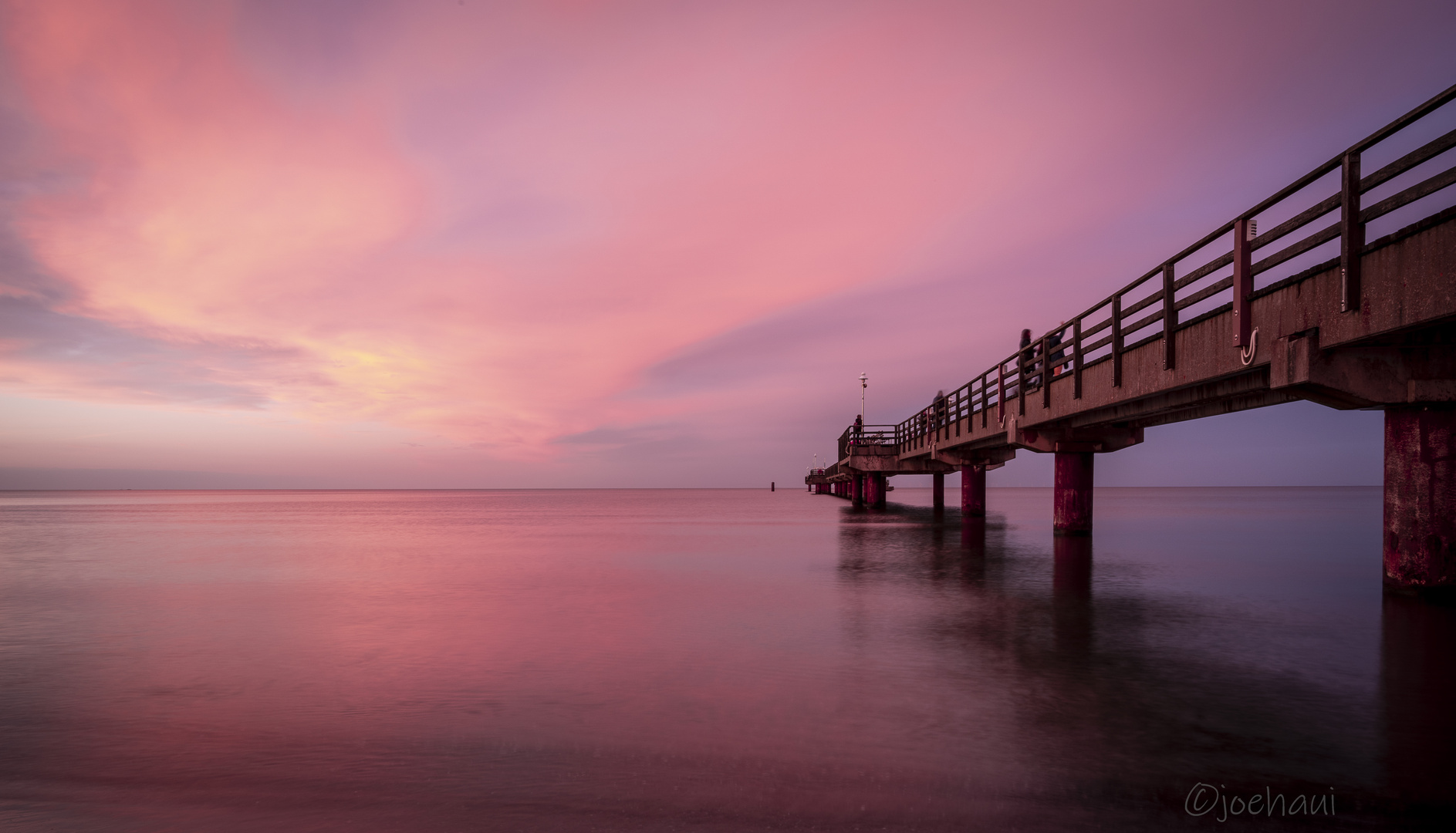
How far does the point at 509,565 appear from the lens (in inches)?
939

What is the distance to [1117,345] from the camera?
1689 cm

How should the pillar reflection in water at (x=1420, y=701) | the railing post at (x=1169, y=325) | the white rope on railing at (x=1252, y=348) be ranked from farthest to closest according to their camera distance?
the railing post at (x=1169, y=325)
the white rope on railing at (x=1252, y=348)
the pillar reflection in water at (x=1420, y=701)

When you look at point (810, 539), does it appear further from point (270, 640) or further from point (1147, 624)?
point (270, 640)

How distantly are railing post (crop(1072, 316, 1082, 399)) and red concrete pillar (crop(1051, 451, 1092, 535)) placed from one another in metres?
6.63

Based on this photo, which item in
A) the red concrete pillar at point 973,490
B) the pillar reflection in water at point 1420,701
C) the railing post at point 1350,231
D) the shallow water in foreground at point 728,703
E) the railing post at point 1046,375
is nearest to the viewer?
the shallow water in foreground at point 728,703

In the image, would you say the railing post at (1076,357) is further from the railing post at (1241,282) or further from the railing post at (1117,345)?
the railing post at (1241,282)

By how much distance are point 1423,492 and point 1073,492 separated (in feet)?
51.8

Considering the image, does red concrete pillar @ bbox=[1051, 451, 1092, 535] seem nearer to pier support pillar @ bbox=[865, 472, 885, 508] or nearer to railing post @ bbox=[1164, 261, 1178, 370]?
railing post @ bbox=[1164, 261, 1178, 370]

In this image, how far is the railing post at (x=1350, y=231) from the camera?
9.92 meters

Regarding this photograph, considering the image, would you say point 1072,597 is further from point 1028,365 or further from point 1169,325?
point 1028,365

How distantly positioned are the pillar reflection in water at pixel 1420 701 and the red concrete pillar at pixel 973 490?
2947 centimetres

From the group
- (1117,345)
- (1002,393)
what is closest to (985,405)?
(1002,393)

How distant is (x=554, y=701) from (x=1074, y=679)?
5.42m

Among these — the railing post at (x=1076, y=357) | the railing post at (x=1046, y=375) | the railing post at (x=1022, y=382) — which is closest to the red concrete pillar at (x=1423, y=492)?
the railing post at (x=1076, y=357)
